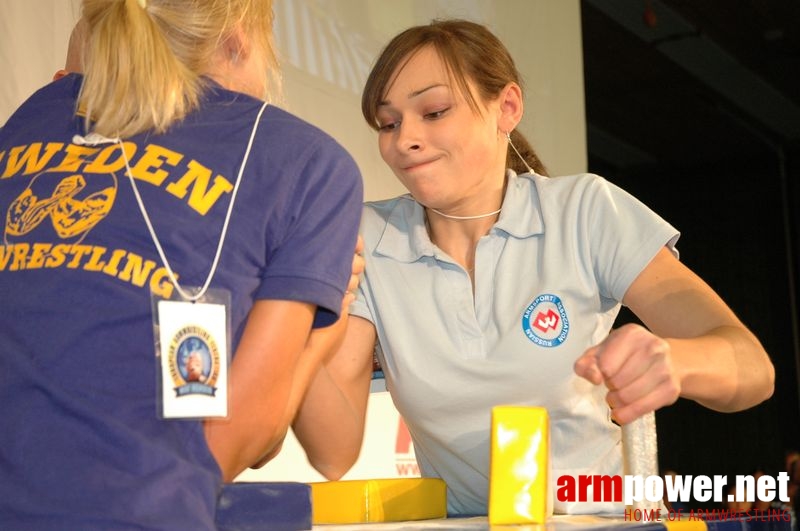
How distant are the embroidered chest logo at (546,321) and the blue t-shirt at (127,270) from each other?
1.60ft

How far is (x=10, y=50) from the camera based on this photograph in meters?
2.03

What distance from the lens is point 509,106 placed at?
66.9 inches

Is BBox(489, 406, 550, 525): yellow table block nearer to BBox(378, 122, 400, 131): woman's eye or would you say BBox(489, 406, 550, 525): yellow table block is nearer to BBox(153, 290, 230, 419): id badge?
BBox(153, 290, 230, 419): id badge

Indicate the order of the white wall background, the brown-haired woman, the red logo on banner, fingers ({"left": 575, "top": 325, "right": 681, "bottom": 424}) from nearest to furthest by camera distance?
1. fingers ({"left": 575, "top": 325, "right": 681, "bottom": 424})
2. the brown-haired woman
3. the white wall background
4. the red logo on banner

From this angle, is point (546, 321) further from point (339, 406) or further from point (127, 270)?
point (127, 270)

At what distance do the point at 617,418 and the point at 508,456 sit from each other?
11cm

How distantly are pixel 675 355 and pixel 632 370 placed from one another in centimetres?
11

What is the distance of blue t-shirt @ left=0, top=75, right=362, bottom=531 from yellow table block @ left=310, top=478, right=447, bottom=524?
24 centimetres

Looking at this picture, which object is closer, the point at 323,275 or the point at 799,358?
the point at 323,275

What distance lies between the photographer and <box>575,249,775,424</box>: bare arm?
0.93 m

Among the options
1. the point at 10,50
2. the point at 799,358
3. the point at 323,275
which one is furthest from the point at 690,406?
the point at 323,275

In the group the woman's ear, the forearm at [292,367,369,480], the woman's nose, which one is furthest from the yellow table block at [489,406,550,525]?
the woman's ear

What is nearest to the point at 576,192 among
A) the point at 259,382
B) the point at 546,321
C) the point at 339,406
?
the point at 546,321

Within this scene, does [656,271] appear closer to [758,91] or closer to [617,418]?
[617,418]
